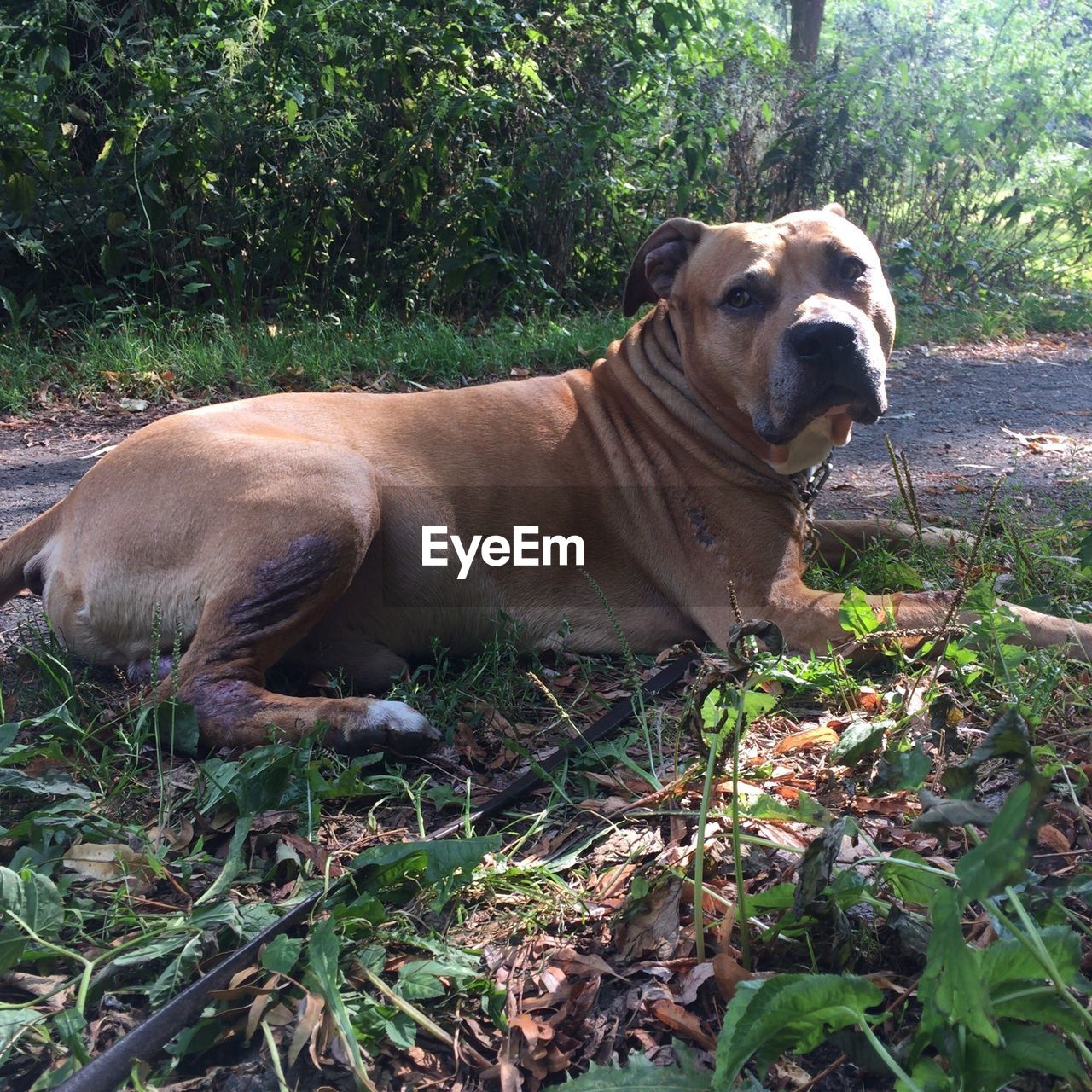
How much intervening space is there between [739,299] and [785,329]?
0.27 meters

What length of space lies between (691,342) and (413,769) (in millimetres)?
1736

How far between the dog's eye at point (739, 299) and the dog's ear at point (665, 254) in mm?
424

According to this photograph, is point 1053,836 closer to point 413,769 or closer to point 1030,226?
point 413,769

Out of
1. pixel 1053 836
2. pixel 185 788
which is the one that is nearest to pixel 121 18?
pixel 185 788

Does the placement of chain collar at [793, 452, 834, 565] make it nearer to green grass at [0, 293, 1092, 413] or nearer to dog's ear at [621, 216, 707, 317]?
dog's ear at [621, 216, 707, 317]

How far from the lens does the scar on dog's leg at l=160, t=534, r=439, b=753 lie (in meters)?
2.73

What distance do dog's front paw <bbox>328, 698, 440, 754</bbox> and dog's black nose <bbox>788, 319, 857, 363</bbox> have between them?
1.57 metres

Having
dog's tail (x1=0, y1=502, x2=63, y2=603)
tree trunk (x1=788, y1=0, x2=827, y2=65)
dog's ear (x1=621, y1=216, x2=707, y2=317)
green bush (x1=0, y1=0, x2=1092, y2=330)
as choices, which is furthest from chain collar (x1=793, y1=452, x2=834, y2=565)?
tree trunk (x1=788, y1=0, x2=827, y2=65)

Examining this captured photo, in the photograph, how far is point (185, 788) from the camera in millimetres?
2592

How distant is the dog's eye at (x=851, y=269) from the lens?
338 centimetres

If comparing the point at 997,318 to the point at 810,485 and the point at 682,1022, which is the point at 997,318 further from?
the point at 682,1022

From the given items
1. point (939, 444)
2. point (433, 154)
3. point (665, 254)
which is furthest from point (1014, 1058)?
point (433, 154)

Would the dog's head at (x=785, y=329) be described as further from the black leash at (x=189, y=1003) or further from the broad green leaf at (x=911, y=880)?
the broad green leaf at (x=911, y=880)

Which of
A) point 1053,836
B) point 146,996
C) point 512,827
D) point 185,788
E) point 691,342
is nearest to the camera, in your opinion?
point 146,996
